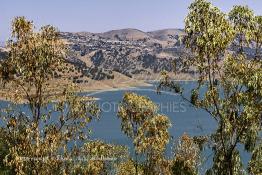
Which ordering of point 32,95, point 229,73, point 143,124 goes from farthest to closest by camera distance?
1. point 143,124
2. point 229,73
3. point 32,95

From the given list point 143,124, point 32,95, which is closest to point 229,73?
point 32,95

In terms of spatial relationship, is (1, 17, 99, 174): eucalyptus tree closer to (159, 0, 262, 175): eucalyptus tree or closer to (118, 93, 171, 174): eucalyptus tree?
(159, 0, 262, 175): eucalyptus tree

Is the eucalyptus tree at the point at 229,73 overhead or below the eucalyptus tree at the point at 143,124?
overhead

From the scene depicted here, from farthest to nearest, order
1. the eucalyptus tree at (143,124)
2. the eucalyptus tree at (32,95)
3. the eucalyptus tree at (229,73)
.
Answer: the eucalyptus tree at (143,124) < the eucalyptus tree at (229,73) < the eucalyptus tree at (32,95)

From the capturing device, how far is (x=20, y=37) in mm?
26766

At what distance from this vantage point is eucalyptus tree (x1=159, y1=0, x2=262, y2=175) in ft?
88.0

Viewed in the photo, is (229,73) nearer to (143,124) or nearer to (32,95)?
(32,95)

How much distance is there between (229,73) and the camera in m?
28.5

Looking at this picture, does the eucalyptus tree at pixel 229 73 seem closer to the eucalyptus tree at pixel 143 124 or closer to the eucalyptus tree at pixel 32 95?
the eucalyptus tree at pixel 32 95

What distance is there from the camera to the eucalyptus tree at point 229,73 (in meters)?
26.8

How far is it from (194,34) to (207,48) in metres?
1.22

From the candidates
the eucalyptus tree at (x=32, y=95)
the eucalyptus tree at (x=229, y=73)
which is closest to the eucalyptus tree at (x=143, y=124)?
the eucalyptus tree at (x=229, y=73)

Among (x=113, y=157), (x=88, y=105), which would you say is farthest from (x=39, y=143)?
(x=113, y=157)

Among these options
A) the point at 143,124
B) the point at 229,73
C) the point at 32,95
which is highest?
the point at 229,73
